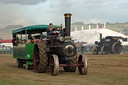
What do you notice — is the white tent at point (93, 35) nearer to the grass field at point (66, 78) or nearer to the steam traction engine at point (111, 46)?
the steam traction engine at point (111, 46)

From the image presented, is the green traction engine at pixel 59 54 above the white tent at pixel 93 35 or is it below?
below

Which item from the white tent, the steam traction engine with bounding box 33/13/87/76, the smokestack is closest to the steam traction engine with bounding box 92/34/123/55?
the steam traction engine with bounding box 33/13/87/76

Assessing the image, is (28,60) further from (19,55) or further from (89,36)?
(89,36)

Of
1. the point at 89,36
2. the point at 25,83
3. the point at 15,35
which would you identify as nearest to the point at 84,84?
the point at 25,83

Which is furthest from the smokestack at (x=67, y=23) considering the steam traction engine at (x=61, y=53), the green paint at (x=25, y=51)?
the green paint at (x=25, y=51)

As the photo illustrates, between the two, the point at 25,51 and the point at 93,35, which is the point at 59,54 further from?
the point at 93,35

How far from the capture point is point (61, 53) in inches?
454

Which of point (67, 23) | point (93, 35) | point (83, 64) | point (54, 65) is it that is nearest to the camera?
point (54, 65)

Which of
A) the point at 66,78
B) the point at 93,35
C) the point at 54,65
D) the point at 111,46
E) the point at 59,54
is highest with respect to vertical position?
the point at 93,35

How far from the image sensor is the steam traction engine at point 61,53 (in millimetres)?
11344

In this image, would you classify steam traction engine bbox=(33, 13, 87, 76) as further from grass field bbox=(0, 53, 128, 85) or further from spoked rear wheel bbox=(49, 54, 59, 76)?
grass field bbox=(0, 53, 128, 85)

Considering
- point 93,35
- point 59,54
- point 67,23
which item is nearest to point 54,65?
point 59,54

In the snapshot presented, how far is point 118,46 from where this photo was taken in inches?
1507

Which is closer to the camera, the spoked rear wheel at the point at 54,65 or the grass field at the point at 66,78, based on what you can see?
the grass field at the point at 66,78
